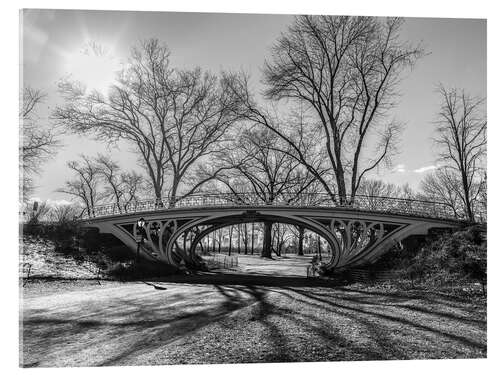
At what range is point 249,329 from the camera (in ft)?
11.8

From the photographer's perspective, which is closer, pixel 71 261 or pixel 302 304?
pixel 302 304

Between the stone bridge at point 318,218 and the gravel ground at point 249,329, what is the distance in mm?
3782

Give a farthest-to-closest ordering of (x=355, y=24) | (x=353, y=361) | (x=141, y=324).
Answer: (x=355, y=24)
(x=141, y=324)
(x=353, y=361)

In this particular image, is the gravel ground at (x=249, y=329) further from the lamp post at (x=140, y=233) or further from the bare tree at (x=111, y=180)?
the bare tree at (x=111, y=180)

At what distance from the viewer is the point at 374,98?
12.2 meters

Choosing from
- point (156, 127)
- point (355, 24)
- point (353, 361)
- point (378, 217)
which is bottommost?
point (353, 361)

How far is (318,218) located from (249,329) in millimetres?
6918

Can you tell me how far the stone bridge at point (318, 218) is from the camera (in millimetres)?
9180

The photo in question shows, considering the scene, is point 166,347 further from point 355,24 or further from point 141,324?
point 355,24

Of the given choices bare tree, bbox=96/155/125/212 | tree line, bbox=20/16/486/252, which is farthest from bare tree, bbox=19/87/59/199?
bare tree, bbox=96/155/125/212

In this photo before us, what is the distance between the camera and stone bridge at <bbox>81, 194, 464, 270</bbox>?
9.18m

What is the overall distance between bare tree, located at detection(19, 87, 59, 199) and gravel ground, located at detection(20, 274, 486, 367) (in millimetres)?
1926
